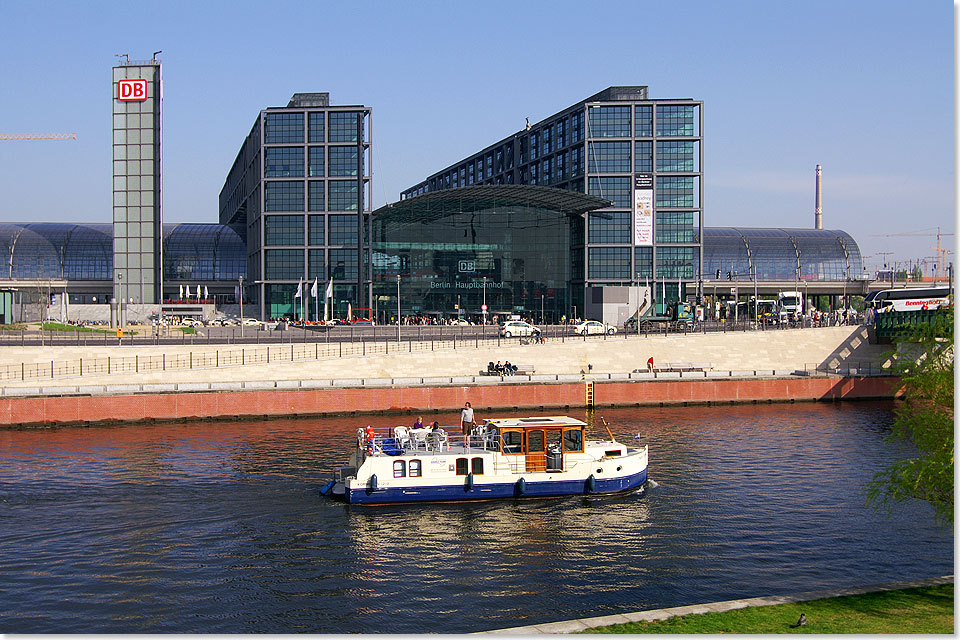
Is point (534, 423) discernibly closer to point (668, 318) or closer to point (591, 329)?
point (591, 329)

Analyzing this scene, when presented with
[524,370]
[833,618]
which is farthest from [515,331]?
[833,618]

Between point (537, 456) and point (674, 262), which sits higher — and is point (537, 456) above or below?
below

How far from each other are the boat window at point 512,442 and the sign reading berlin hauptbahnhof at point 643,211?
97697 millimetres

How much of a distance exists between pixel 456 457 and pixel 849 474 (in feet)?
71.0

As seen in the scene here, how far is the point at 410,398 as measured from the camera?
72250mm

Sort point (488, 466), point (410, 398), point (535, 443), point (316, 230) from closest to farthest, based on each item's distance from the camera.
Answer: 1. point (488, 466)
2. point (535, 443)
3. point (410, 398)
4. point (316, 230)

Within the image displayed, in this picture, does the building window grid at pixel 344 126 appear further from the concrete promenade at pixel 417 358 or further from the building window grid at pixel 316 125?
the concrete promenade at pixel 417 358

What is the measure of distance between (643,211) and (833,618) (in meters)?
118

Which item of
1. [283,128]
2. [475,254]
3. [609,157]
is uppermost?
[283,128]

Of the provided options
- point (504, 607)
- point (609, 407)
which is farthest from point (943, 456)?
point (609, 407)

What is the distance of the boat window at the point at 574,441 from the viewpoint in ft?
140

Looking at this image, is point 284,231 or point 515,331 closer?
point 515,331

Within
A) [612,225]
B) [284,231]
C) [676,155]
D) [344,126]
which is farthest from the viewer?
[612,225]

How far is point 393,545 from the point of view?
34.9 meters
